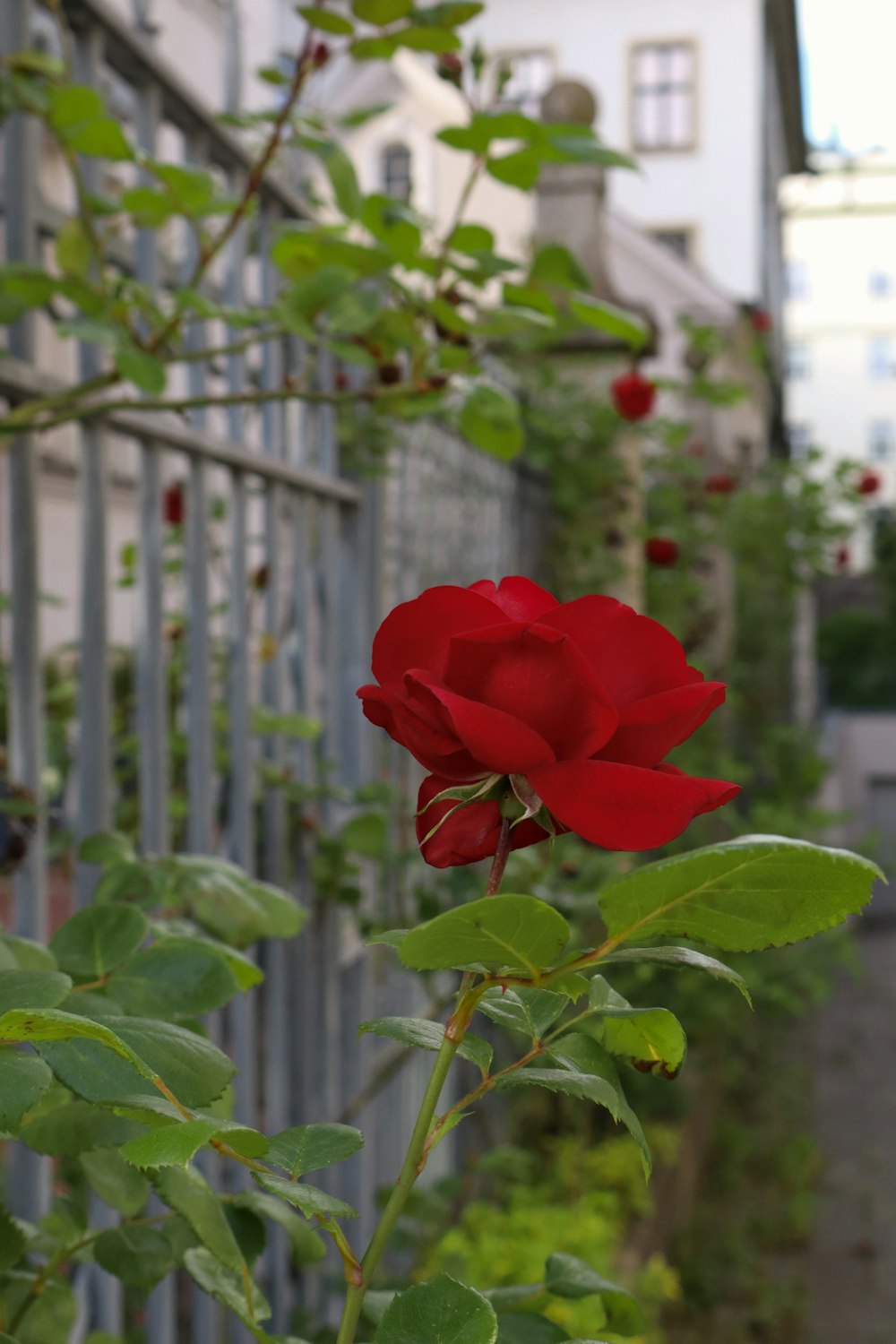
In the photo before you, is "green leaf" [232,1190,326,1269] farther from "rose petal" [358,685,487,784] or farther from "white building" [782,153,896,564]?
"white building" [782,153,896,564]

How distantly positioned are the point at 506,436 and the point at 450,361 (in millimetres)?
97

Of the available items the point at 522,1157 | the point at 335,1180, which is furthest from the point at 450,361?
the point at 522,1157

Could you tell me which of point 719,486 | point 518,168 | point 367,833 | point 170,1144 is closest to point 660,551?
point 719,486

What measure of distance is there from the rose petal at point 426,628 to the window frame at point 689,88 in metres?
21.1

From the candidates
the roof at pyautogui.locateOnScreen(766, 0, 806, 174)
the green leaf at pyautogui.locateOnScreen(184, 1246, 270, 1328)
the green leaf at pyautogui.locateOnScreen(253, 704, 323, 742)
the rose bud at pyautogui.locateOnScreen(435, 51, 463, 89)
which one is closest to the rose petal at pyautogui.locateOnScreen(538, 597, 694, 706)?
the green leaf at pyautogui.locateOnScreen(184, 1246, 270, 1328)

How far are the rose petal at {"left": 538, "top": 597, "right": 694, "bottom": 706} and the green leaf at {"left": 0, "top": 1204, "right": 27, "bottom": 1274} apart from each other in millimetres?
390

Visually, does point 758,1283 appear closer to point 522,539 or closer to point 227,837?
point 522,539

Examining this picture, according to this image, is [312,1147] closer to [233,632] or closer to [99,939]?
[99,939]

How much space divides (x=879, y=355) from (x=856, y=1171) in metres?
37.6

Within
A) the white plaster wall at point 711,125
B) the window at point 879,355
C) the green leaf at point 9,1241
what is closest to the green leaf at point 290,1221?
the green leaf at point 9,1241

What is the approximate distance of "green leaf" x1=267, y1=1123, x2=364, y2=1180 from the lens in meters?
0.50

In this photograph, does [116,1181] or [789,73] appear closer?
[116,1181]

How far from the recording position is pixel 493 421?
1365 millimetres

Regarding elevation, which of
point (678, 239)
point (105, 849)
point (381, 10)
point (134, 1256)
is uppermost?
point (678, 239)
